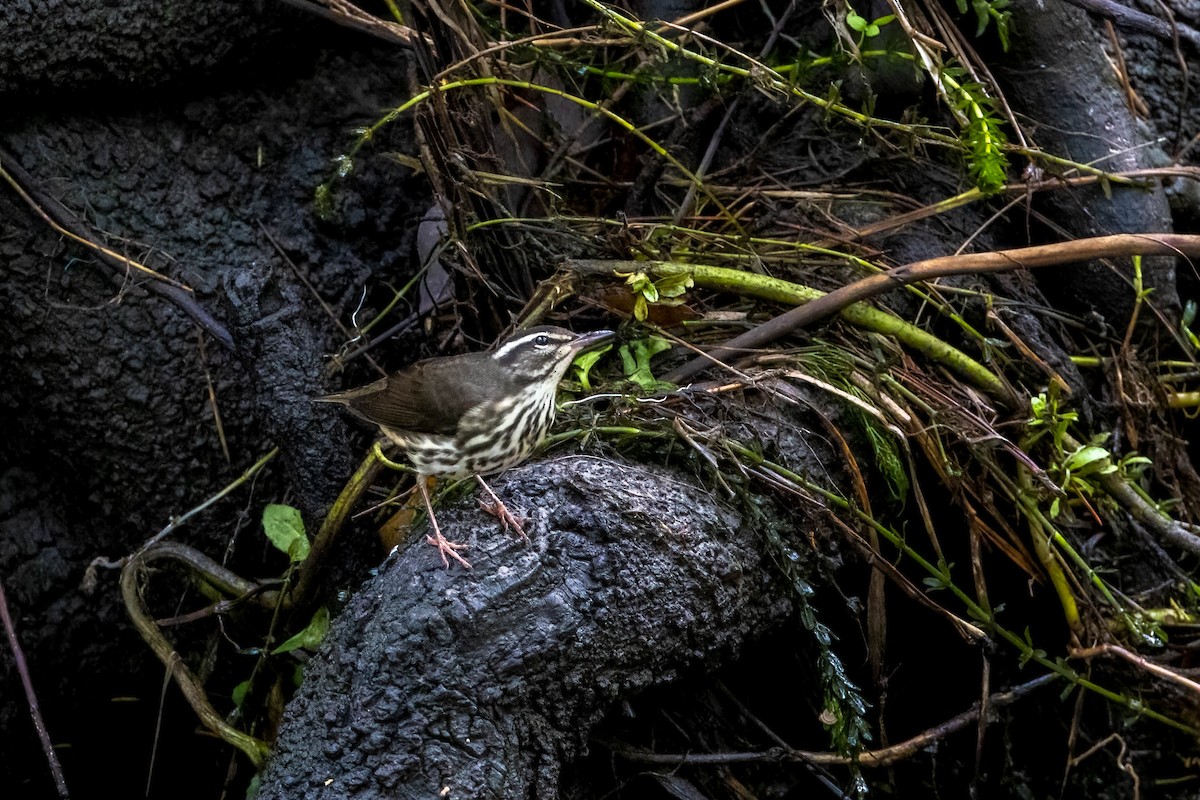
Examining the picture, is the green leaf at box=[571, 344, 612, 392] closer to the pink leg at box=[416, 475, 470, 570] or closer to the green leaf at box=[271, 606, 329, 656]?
the pink leg at box=[416, 475, 470, 570]

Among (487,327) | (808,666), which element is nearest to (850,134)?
(487,327)

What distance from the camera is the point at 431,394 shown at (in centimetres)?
360

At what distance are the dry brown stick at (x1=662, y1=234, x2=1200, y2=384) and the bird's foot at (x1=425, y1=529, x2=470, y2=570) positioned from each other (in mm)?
986

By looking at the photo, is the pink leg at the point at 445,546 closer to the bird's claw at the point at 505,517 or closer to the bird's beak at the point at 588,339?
the bird's claw at the point at 505,517

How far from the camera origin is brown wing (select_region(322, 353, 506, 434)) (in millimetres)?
3521

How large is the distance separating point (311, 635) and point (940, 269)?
2.10 metres

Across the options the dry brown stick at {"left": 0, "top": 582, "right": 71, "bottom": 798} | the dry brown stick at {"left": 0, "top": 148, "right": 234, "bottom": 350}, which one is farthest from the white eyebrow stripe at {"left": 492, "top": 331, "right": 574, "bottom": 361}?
the dry brown stick at {"left": 0, "top": 582, "right": 71, "bottom": 798}

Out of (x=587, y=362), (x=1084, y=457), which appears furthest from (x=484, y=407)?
(x=1084, y=457)

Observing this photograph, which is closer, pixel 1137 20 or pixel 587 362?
pixel 587 362

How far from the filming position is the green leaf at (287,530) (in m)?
3.86

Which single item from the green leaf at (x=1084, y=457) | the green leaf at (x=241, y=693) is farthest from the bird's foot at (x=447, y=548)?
the green leaf at (x=1084, y=457)

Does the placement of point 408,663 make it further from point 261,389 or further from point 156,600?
point 156,600

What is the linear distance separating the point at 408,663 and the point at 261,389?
3.74 feet

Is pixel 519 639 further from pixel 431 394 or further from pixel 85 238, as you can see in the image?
pixel 85 238
